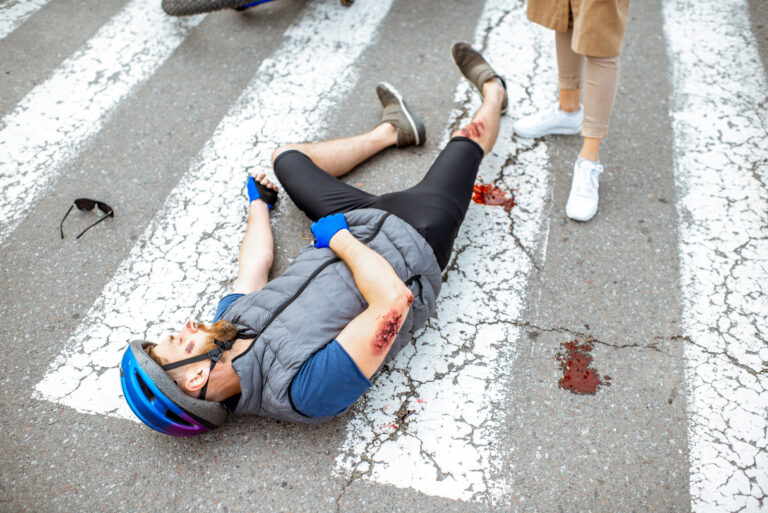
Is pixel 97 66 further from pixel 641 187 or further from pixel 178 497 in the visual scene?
pixel 641 187

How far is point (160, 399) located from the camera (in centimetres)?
247

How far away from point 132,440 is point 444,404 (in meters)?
1.59

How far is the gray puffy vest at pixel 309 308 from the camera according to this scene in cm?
258

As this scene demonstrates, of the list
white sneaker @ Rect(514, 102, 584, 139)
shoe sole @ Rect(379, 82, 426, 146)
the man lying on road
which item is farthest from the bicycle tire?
white sneaker @ Rect(514, 102, 584, 139)

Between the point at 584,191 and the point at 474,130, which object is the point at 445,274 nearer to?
the point at 474,130

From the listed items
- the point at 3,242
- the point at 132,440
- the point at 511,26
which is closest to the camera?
the point at 132,440

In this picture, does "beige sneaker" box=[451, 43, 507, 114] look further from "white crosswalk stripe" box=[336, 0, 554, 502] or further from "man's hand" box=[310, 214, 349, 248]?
"man's hand" box=[310, 214, 349, 248]

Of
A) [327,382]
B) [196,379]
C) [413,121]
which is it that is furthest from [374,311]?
[413,121]

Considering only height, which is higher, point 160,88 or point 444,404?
point 160,88

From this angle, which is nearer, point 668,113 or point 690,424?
point 690,424

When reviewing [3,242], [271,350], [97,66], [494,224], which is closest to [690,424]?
[494,224]

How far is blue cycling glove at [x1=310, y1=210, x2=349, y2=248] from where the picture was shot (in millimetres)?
2938

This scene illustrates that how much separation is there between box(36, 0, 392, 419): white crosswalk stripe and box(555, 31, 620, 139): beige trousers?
65.1 inches

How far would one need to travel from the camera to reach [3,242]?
352 centimetres
